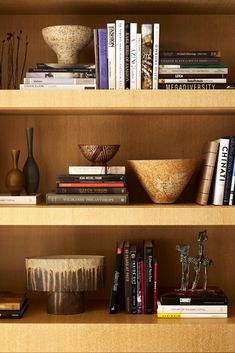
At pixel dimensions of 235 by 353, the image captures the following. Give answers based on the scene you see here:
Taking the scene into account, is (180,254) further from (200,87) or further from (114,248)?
(200,87)

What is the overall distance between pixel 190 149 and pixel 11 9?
0.86 m

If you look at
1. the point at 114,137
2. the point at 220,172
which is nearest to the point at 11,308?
the point at 114,137

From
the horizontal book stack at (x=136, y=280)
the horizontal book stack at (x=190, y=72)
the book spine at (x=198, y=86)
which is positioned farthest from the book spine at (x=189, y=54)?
the horizontal book stack at (x=136, y=280)

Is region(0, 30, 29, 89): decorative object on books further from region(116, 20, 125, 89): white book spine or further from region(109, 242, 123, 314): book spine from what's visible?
region(109, 242, 123, 314): book spine

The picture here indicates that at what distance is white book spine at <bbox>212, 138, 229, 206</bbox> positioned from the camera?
2633 millimetres

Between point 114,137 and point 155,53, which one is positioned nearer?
point 155,53

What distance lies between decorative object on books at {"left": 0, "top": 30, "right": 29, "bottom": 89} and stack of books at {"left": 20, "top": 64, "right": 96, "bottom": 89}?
0.91ft

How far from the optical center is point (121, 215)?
259 cm

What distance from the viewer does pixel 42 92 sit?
2574 millimetres

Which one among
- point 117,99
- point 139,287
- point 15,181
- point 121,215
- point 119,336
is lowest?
point 119,336

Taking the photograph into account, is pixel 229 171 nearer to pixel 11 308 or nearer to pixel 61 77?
pixel 61 77

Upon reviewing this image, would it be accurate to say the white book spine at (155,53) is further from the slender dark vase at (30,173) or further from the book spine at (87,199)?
the slender dark vase at (30,173)

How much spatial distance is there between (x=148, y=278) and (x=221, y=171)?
460 mm

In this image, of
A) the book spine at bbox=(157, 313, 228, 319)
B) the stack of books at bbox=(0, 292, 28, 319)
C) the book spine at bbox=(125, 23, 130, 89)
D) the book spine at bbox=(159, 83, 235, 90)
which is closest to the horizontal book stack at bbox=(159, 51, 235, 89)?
the book spine at bbox=(159, 83, 235, 90)
